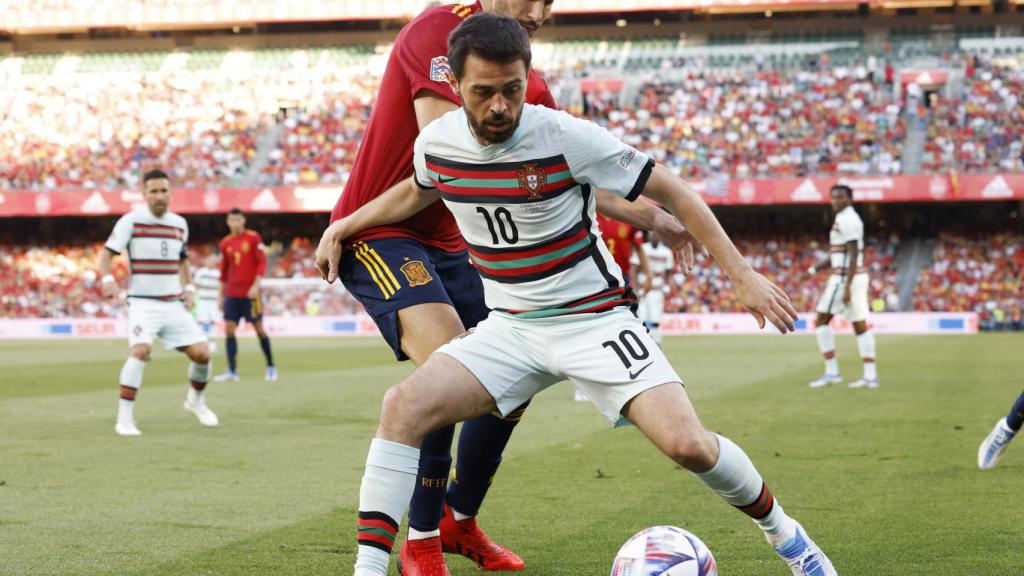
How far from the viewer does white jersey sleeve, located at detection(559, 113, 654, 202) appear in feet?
12.8

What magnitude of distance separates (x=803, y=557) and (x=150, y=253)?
7.85 metres

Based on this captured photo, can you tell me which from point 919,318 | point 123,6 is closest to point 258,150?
point 123,6

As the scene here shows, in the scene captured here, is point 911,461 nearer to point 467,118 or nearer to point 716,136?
point 467,118

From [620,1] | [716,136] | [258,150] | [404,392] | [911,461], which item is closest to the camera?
[404,392]

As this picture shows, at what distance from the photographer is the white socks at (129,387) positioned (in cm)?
1030

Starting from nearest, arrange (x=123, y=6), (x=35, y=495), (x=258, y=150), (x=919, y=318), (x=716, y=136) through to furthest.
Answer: (x=35, y=495) → (x=919, y=318) → (x=716, y=136) → (x=258, y=150) → (x=123, y=6)

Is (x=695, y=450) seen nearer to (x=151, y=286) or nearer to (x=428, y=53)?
(x=428, y=53)

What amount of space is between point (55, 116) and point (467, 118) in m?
42.6

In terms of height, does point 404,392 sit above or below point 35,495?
above

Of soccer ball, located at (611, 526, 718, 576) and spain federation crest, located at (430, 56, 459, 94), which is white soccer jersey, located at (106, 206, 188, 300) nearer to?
spain federation crest, located at (430, 56, 459, 94)

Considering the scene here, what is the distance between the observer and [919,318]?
Result: 3278cm

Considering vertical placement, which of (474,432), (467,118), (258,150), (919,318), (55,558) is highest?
(467,118)

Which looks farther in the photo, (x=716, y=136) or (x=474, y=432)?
(x=716, y=136)

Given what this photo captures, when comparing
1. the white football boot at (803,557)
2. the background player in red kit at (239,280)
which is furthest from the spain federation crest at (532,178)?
the background player in red kit at (239,280)
